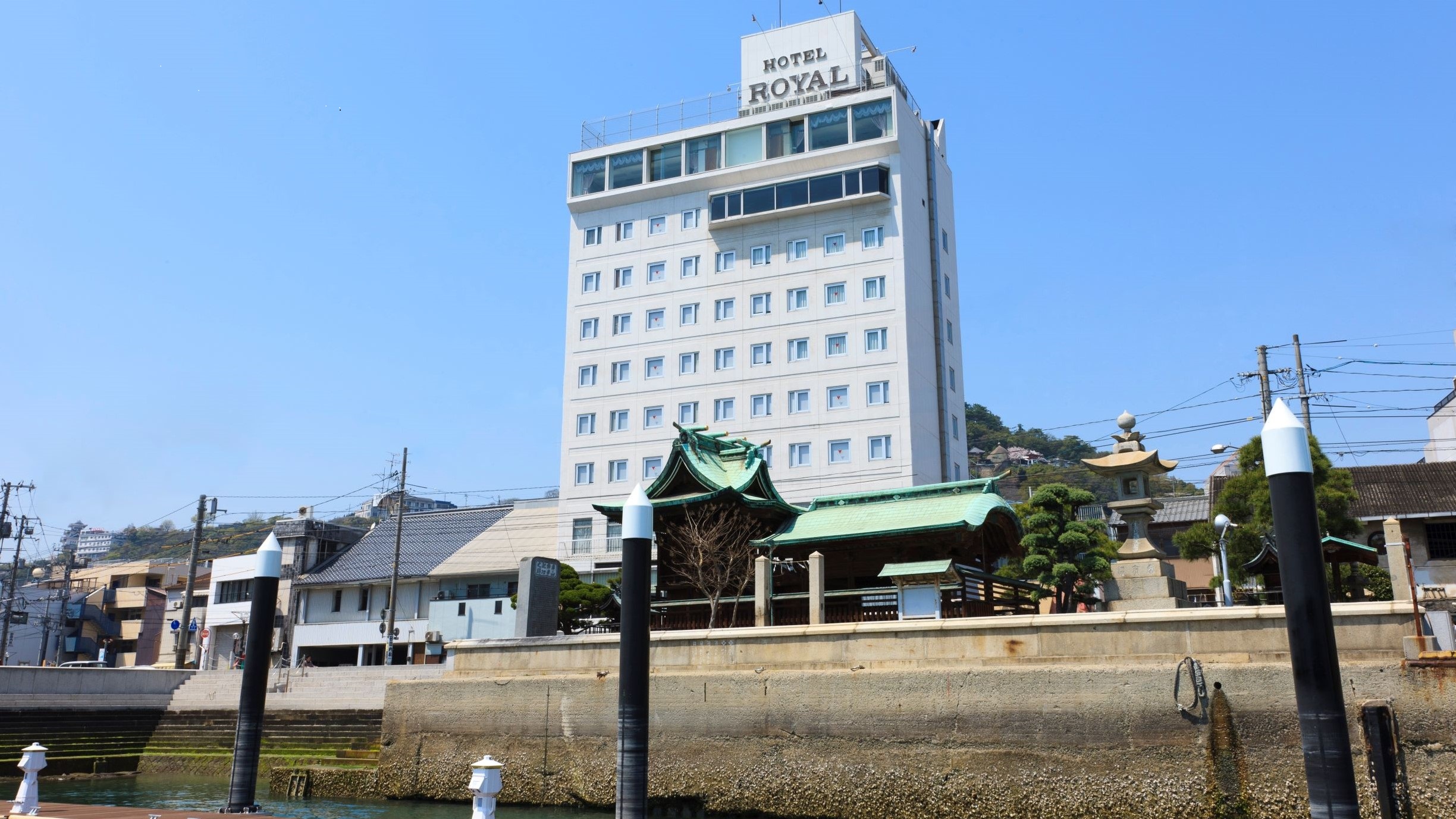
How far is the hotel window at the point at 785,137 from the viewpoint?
6078cm

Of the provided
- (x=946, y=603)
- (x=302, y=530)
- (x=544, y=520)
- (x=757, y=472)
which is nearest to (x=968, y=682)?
(x=946, y=603)

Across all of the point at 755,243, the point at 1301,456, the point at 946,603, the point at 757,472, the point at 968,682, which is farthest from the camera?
the point at 755,243

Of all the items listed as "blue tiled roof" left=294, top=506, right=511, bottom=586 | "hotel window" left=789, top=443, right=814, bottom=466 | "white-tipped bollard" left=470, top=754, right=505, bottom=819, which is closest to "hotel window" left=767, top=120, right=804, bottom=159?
"hotel window" left=789, top=443, right=814, bottom=466

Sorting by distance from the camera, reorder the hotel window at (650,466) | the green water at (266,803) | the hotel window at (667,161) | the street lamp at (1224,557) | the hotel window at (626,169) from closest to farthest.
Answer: the green water at (266,803) < the street lamp at (1224,557) < the hotel window at (650,466) < the hotel window at (667,161) < the hotel window at (626,169)

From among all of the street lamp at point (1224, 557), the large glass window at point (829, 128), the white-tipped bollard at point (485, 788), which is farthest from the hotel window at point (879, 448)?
the white-tipped bollard at point (485, 788)

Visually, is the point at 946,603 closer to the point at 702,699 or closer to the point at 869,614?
the point at 869,614

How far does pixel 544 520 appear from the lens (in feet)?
203

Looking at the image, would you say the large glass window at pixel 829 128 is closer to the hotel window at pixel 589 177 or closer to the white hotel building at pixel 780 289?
the white hotel building at pixel 780 289

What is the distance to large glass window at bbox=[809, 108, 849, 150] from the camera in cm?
5953

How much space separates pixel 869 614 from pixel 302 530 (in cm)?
4336

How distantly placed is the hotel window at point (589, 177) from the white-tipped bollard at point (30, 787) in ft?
174

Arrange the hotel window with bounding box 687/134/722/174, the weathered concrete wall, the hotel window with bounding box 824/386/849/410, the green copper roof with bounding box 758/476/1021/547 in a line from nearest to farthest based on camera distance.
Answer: the weathered concrete wall, the green copper roof with bounding box 758/476/1021/547, the hotel window with bounding box 824/386/849/410, the hotel window with bounding box 687/134/722/174

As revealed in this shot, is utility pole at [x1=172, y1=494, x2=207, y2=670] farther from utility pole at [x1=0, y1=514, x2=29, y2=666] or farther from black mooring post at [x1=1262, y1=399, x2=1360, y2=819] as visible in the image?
black mooring post at [x1=1262, y1=399, x2=1360, y2=819]

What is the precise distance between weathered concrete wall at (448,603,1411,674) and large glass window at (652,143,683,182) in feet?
135
